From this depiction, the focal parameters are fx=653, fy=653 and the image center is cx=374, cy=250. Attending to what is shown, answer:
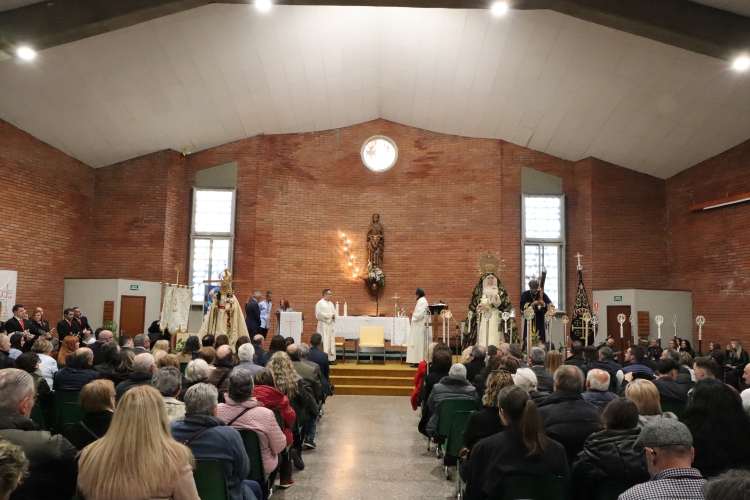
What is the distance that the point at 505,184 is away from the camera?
16703 mm

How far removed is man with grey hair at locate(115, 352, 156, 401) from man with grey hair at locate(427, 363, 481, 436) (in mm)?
2680

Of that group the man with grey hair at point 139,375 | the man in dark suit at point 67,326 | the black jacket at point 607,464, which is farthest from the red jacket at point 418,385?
the man in dark suit at point 67,326

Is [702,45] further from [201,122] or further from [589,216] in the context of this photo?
[201,122]

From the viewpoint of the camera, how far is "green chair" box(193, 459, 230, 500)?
3375mm

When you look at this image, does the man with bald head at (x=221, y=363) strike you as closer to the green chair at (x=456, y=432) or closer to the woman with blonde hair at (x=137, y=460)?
→ the green chair at (x=456, y=432)

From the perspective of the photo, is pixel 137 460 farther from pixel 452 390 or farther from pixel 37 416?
pixel 452 390

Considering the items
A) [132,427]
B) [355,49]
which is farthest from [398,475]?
[355,49]

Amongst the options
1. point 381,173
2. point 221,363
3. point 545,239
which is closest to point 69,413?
point 221,363

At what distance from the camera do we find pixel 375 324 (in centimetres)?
1483

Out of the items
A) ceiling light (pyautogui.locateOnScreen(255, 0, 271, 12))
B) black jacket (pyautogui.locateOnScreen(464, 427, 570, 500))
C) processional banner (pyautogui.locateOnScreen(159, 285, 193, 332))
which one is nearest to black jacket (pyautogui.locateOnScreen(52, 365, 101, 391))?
black jacket (pyautogui.locateOnScreen(464, 427, 570, 500))

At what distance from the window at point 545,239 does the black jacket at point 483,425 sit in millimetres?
12308

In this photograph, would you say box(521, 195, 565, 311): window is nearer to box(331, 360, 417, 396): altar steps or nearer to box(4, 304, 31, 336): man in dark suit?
box(331, 360, 417, 396): altar steps

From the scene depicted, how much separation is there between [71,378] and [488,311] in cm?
906

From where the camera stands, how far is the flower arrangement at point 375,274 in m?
16.5
